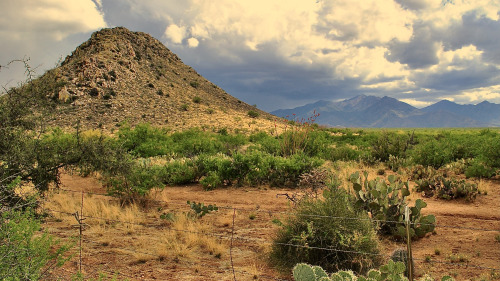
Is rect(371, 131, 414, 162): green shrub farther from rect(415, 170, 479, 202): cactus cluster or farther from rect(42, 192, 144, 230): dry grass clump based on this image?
rect(42, 192, 144, 230): dry grass clump

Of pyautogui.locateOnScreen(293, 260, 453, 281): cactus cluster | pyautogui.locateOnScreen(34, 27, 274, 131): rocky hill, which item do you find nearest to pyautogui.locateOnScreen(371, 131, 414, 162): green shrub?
pyautogui.locateOnScreen(293, 260, 453, 281): cactus cluster

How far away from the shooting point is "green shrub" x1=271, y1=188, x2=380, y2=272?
215 inches

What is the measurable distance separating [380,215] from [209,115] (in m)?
42.5

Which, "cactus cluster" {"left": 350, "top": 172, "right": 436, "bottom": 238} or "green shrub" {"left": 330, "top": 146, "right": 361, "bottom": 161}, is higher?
"green shrub" {"left": 330, "top": 146, "right": 361, "bottom": 161}

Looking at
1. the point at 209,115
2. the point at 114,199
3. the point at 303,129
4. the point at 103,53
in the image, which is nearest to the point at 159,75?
the point at 103,53

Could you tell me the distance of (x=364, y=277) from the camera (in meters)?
3.86

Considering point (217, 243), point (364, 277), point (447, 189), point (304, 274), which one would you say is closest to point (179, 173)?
point (217, 243)

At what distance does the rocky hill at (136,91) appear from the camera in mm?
40531

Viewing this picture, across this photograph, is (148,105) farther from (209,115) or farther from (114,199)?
(114,199)

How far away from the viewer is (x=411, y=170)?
42.6ft

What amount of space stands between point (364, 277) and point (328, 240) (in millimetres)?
1884

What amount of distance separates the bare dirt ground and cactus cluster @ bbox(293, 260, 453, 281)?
140cm

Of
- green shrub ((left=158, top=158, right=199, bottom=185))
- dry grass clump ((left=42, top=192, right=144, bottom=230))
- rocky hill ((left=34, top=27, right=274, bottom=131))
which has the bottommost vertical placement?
dry grass clump ((left=42, top=192, right=144, bottom=230))

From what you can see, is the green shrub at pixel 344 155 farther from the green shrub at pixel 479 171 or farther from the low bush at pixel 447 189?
the low bush at pixel 447 189
